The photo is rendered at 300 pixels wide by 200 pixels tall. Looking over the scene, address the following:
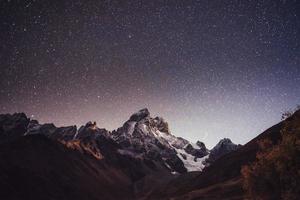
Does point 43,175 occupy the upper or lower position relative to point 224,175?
upper

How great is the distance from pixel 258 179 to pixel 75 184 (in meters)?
145

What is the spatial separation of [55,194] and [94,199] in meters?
25.6

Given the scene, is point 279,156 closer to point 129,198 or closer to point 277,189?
point 277,189

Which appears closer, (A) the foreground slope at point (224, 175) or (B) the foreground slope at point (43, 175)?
(A) the foreground slope at point (224, 175)

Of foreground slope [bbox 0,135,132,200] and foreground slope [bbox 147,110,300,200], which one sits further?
foreground slope [bbox 0,135,132,200]

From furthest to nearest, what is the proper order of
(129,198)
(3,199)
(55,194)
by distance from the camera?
(129,198), (55,194), (3,199)

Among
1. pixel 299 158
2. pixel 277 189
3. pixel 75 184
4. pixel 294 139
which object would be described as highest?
pixel 75 184

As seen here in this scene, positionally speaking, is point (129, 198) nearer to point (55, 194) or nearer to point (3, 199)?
point (55, 194)

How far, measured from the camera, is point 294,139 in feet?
109

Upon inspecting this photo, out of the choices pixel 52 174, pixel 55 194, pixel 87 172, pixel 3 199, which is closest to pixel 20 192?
pixel 3 199

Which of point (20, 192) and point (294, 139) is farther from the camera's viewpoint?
point (20, 192)

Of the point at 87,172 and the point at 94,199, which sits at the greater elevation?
the point at 87,172

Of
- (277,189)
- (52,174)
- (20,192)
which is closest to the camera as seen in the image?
(277,189)

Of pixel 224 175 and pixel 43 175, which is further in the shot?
pixel 43 175
